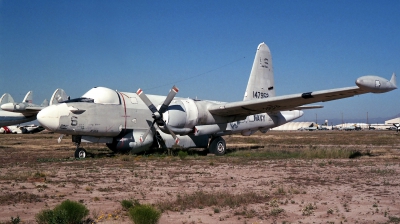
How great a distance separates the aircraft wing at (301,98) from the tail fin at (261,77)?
2374mm

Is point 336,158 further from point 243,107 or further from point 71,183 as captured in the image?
point 71,183

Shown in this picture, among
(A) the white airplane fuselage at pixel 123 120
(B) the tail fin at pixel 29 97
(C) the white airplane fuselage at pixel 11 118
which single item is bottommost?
(A) the white airplane fuselage at pixel 123 120

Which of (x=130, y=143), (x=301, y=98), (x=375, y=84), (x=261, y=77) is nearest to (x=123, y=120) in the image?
(x=130, y=143)

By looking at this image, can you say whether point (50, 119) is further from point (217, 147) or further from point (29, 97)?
point (29, 97)

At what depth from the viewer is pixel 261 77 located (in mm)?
25766

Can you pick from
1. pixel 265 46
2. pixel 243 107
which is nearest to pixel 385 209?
pixel 243 107

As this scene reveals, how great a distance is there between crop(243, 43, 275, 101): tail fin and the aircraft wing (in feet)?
7.79

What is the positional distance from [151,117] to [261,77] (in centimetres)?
805

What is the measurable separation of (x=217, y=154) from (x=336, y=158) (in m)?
6.58

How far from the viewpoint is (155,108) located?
20.4m

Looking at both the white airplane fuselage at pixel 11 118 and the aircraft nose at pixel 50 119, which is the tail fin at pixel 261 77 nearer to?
the aircraft nose at pixel 50 119

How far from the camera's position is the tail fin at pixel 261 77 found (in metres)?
25.3

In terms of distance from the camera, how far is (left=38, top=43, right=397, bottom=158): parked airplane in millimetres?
18953

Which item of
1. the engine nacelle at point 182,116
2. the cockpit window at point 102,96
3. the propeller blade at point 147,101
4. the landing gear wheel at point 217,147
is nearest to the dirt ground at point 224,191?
the engine nacelle at point 182,116
